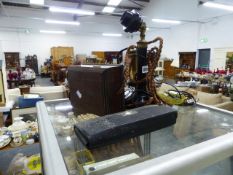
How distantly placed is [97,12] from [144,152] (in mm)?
9539

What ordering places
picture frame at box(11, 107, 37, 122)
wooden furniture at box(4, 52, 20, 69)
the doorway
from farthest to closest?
wooden furniture at box(4, 52, 20, 69)
the doorway
picture frame at box(11, 107, 37, 122)

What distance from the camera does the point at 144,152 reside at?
611 millimetres

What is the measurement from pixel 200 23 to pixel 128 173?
916 cm

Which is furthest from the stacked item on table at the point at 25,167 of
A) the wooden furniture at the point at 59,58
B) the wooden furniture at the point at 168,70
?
the wooden furniture at the point at 168,70

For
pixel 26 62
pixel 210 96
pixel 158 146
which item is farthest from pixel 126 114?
pixel 26 62

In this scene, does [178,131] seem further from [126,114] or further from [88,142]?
[88,142]

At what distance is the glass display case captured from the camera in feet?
1.37

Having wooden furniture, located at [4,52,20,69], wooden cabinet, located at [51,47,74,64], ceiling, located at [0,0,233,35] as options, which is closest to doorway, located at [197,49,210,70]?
ceiling, located at [0,0,233,35]

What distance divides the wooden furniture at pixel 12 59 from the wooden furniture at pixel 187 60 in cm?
865

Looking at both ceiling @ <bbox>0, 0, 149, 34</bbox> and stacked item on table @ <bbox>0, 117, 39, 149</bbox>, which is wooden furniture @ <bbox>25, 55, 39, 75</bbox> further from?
stacked item on table @ <bbox>0, 117, 39, 149</bbox>

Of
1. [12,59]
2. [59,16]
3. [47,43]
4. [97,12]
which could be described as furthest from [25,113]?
[47,43]

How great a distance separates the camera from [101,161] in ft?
1.67

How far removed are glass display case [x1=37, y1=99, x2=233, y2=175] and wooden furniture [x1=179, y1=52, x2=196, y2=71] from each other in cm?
825

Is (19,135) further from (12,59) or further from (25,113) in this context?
(12,59)
